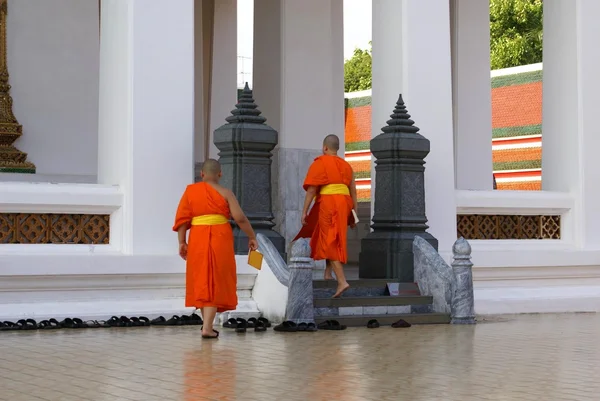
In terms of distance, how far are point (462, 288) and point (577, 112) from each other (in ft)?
12.7

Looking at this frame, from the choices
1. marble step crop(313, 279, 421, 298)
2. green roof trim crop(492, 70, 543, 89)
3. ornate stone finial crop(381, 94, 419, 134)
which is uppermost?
green roof trim crop(492, 70, 543, 89)

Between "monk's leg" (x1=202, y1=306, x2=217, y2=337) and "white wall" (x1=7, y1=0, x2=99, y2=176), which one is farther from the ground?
"white wall" (x1=7, y1=0, x2=99, y2=176)

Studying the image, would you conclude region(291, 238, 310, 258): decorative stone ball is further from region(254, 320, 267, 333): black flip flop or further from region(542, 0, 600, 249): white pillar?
region(542, 0, 600, 249): white pillar

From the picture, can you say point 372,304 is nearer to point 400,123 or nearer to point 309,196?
point 309,196

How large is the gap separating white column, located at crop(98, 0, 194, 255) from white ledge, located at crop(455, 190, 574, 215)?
3846 mm

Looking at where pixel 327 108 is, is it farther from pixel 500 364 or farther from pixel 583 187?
pixel 500 364

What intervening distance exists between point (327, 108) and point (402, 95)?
283 cm

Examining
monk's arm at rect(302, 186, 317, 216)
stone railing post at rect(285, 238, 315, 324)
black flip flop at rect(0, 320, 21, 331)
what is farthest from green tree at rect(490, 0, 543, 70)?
black flip flop at rect(0, 320, 21, 331)

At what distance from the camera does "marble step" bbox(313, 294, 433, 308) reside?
1261cm

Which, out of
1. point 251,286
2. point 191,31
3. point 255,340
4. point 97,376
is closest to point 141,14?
point 191,31

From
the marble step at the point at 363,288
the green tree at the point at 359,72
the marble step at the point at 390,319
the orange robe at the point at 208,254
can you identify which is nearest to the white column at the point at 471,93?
the marble step at the point at 363,288

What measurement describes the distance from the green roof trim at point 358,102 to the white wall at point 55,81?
13.8 m

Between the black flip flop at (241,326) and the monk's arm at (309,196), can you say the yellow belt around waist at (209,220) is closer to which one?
the black flip flop at (241,326)

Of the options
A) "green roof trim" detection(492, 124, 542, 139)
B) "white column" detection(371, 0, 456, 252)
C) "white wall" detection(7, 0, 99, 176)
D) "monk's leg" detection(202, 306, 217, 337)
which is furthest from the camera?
"green roof trim" detection(492, 124, 542, 139)
